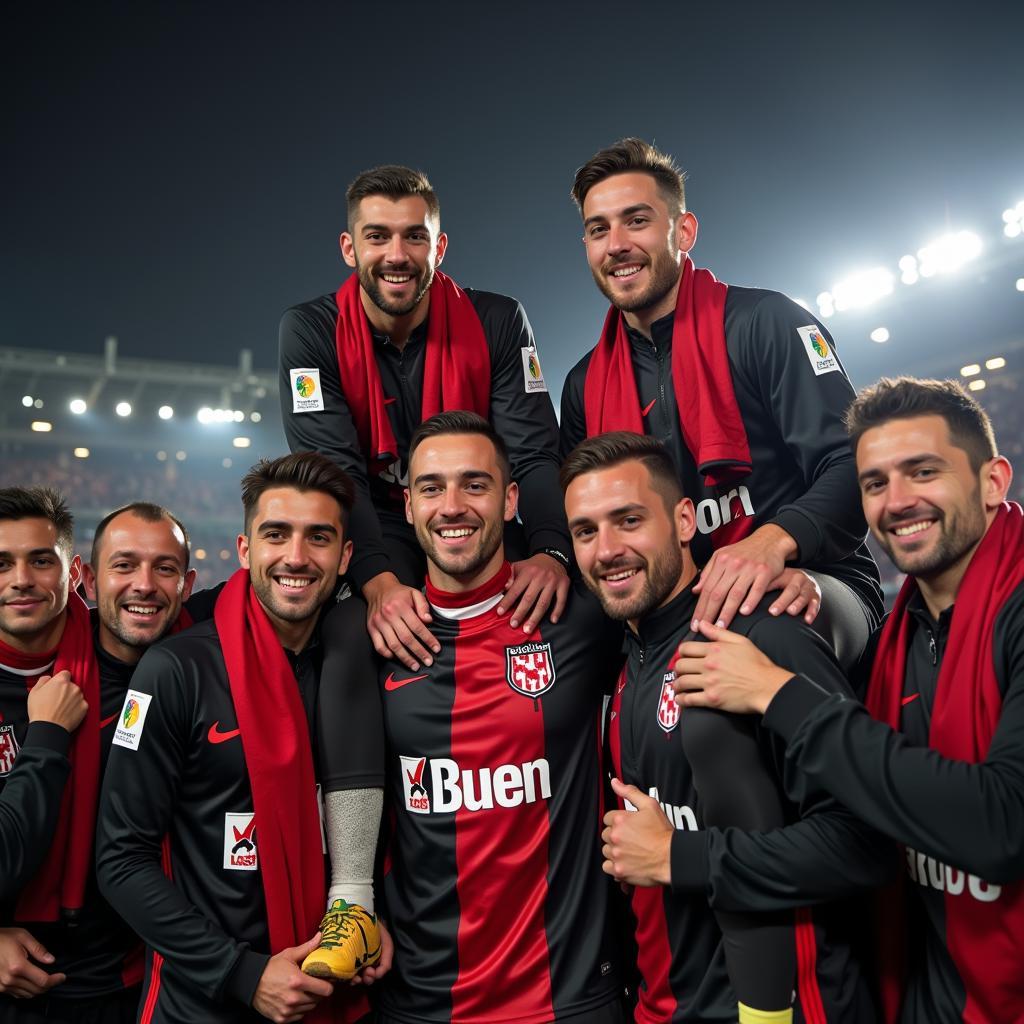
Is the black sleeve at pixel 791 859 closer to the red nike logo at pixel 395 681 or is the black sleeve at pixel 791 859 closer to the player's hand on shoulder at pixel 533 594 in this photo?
the player's hand on shoulder at pixel 533 594

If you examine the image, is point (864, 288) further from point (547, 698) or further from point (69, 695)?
point (69, 695)

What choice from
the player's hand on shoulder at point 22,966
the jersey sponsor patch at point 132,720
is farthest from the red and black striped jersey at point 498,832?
the player's hand on shoulder at point 22,966

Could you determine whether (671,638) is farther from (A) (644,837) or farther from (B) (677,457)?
(B) (677,457)

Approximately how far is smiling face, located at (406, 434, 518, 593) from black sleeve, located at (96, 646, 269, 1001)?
2.87ft

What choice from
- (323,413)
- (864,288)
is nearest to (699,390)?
(323,413)

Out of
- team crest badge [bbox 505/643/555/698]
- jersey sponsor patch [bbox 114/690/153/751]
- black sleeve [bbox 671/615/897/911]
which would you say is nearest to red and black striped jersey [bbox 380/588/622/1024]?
team crest badge [bbox 505/643/555/698]

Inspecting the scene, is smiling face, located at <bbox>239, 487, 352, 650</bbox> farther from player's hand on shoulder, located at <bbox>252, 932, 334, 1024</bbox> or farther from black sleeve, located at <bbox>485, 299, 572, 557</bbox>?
player's hand on shoulder, located at <bbox>252, 932, 334, 1024</bbox>

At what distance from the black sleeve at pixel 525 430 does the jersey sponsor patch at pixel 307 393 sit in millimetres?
698

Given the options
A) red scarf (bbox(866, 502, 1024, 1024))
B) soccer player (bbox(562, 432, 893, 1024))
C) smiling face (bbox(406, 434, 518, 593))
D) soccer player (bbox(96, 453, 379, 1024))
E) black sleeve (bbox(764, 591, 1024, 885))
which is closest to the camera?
black sleeve (bbox(764, 591, 1024, 885))

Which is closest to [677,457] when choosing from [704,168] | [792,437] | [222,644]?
[792,437]

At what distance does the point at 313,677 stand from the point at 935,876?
6.36 ft

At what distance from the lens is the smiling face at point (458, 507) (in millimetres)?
3066

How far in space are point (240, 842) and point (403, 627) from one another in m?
0.81

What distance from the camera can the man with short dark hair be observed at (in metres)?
3.10
